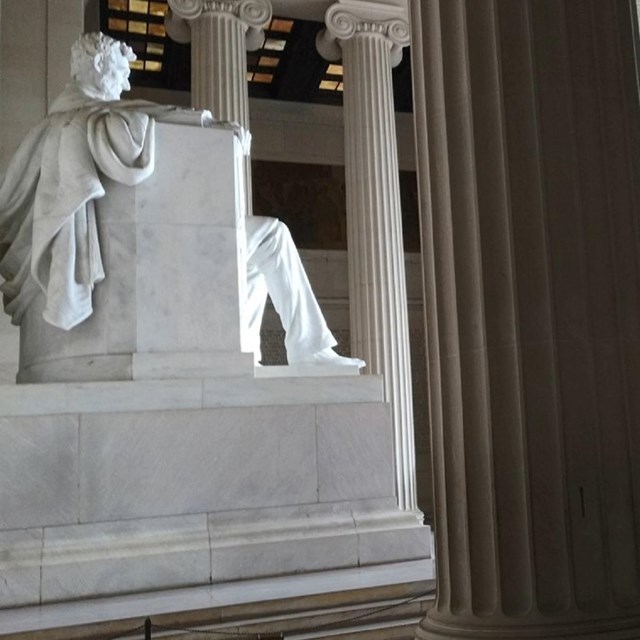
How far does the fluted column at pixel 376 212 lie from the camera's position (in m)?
12.6

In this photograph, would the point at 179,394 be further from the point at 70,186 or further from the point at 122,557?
the point at 70,186

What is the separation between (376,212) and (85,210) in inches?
319

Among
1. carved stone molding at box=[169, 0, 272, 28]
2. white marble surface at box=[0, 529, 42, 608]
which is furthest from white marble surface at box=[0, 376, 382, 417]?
carved stone molding at box=[169, 0, 272, 28]

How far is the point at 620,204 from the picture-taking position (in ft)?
10.7

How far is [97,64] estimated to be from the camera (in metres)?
5.98

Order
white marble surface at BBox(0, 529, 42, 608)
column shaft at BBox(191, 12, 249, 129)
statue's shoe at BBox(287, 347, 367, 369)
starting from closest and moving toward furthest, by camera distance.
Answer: white marble surface at BBox(0, 529, 42, 608) < statue's shoe at BBox(287, 347, 367, 369) < column shaft at BBox(191, 12, 249, 129)

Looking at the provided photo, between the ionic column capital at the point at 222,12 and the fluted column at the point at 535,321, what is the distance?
10.3 m

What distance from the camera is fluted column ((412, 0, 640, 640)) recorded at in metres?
3.04

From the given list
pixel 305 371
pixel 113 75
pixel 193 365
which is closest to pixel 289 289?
pixel 305 371

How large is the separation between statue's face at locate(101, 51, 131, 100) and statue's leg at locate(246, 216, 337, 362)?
4.49 feet

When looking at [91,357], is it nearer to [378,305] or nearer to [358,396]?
[358,396]

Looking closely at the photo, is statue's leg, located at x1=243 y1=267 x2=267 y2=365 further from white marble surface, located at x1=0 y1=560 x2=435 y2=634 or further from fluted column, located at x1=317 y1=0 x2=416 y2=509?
fluted column, located at x1=317 y1=0 x2=416 y2=509

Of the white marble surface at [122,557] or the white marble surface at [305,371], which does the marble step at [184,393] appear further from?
the white marble surface at [122,557]

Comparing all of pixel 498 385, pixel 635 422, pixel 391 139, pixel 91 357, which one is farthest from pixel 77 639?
pixel 391 139
